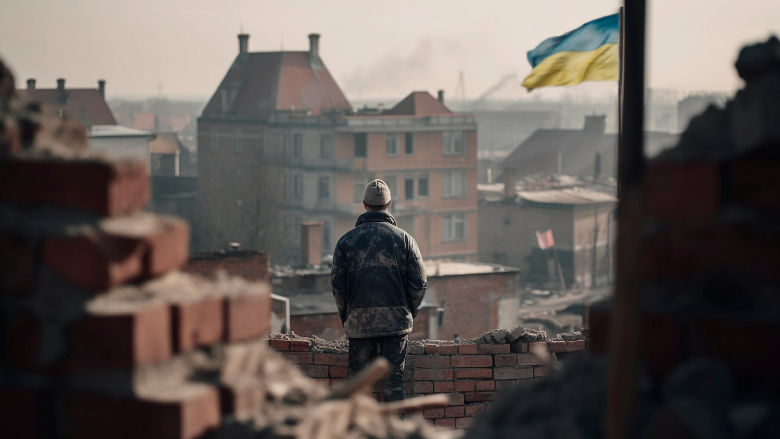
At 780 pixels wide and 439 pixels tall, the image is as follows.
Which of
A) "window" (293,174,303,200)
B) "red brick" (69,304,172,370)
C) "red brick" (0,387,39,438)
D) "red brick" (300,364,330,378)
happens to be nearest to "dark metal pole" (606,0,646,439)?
"red brick" (69,304,172,370)

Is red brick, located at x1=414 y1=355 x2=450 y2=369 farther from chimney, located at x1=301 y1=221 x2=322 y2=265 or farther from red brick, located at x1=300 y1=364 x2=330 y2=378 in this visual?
chimney, located at x1=301 y1=221 x2=322 y2=265

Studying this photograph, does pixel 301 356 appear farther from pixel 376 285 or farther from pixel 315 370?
pixel 376 285

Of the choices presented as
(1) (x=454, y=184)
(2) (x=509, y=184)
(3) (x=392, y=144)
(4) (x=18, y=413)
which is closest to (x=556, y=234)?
(2) (x=509, y=184)

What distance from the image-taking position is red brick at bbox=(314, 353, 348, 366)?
7293 mm

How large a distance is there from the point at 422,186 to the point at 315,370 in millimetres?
50185

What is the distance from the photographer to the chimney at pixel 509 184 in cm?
5731

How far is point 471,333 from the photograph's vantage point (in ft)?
118

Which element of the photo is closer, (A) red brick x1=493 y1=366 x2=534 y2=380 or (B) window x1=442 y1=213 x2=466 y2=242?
(A) red brick x1=493 y1=366 x2=534 y2=380

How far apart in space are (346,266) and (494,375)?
183 cm

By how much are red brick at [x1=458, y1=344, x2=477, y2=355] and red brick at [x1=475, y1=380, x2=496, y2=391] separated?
21 centimetres

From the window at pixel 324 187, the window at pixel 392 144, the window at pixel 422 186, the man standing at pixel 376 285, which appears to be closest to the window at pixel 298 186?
the window at pixel 324 187

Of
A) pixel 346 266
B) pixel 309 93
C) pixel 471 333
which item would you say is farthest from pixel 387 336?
pixel 309 93

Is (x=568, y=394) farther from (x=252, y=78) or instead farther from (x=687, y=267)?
(x=252, y=78)

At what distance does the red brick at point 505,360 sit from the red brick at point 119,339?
525cm
